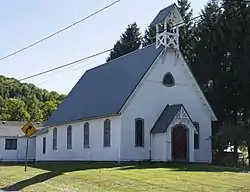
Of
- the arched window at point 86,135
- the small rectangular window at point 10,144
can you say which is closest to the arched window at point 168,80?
the arched window at point 86,135

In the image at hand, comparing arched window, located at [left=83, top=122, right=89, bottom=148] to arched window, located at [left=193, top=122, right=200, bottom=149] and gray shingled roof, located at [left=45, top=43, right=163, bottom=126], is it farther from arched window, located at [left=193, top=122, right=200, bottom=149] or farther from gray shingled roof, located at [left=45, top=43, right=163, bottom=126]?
arched window, located at [left=193, top=122, right=200, bottom=149]

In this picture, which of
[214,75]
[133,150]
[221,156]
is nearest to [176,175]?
[133,150]

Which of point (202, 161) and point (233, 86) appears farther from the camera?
→ point (233, 86)

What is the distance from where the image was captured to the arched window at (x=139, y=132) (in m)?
35.2

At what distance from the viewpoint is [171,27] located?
3709 cm

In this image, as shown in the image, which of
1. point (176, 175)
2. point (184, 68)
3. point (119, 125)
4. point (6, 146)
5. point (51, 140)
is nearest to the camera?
point (176, 175)

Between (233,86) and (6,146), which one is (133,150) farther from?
(6,146)

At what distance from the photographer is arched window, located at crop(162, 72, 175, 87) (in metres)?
36.5

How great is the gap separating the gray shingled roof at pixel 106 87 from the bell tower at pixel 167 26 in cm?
71

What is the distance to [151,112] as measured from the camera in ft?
117

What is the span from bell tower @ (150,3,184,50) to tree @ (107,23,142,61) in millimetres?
23616

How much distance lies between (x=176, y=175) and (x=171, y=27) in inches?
644

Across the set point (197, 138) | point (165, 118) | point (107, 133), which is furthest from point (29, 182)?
point (197, 138)

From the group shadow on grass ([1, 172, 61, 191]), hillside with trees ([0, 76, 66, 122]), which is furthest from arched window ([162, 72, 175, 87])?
hillside with trees ([0, 76, 66, 122])
